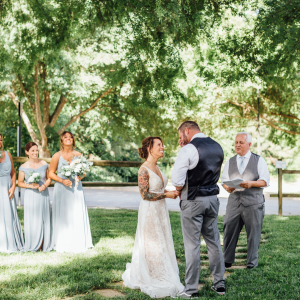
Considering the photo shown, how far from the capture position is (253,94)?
20.2m

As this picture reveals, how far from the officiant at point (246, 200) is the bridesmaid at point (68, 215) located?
2778 millimetres

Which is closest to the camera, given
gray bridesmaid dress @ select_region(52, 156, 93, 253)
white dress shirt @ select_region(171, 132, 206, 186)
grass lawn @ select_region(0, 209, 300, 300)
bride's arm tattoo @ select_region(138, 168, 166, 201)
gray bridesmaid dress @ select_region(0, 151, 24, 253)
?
white dress shirt @ select_region(171, 132, 206, 186)

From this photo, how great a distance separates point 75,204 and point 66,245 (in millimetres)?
795

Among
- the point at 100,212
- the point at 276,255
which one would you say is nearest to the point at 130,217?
the point at 100,212

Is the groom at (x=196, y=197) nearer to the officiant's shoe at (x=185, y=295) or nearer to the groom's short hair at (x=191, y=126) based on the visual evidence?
the officiant's shoe at (x=185, y=295)

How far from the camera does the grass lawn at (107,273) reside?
15.9ft

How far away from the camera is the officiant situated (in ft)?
19.9

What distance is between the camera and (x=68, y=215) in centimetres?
742

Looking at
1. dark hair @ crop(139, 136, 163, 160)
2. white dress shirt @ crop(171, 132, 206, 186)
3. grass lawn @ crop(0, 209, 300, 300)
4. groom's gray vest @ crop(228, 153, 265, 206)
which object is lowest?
grass lawn @ crop(0, 209, 300, 300)

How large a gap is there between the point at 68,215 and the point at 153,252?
2871mm

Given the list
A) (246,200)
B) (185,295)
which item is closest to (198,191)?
(185,295)

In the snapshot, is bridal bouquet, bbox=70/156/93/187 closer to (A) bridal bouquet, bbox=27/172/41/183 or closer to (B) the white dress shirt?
(A) bridal bouquet, bbox=27/172/41/183

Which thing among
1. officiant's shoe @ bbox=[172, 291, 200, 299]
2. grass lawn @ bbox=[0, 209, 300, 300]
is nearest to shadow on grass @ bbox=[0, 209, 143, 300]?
grass lawn @ bbox=[0, 209, 300, 300]

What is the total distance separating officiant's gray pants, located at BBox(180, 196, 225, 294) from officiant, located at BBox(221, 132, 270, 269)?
4.17ft
